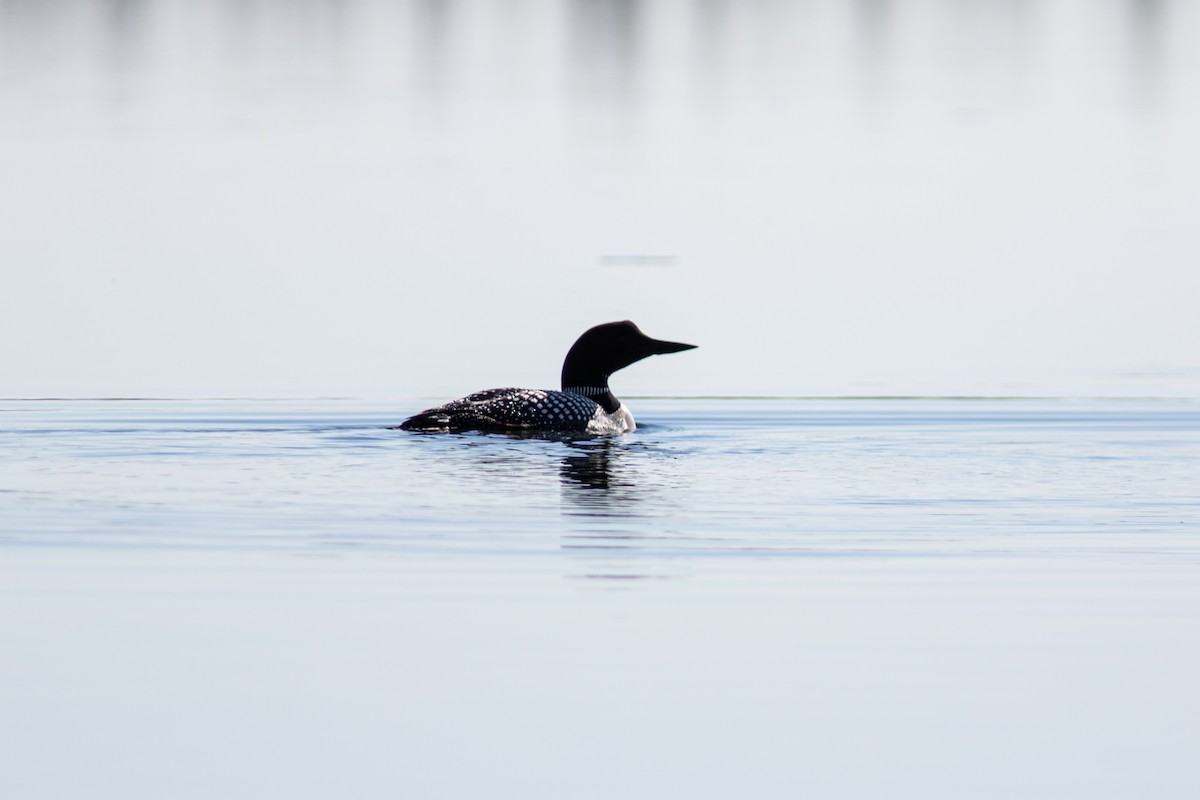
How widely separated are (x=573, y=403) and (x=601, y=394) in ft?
1.86

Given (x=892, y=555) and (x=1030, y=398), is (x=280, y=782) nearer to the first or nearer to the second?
(x=892, y=555)

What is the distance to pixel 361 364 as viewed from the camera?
34.3 feet

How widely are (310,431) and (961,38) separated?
29.1m

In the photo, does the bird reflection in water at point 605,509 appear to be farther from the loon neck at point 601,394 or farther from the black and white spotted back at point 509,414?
the loon neck at point 601,394

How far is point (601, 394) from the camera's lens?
905 centimetres

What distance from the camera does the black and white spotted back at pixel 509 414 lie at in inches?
323

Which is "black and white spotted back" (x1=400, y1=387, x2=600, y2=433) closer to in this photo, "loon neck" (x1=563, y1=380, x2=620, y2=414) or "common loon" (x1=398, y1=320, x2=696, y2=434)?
"common loon" (x1=398, y1=320, x2=696, y2=434)

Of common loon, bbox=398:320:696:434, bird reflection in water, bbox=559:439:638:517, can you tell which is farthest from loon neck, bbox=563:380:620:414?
bird reflection in water, bbox=559:439:638:517

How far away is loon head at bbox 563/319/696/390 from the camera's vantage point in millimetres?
9141

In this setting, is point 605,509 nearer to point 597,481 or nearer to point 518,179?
point 597,481

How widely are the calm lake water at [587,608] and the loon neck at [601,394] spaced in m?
0.98

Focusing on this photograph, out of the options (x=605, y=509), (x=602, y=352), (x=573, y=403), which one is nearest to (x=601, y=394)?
(x=602, y=352)

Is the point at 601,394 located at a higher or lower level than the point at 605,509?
higher

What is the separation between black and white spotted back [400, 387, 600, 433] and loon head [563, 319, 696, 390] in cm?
60
